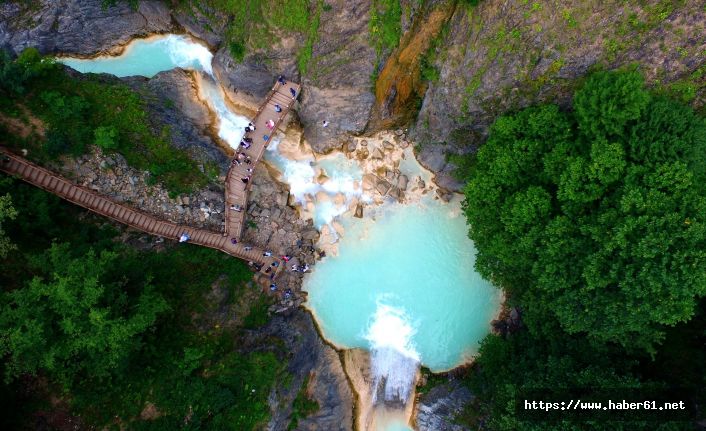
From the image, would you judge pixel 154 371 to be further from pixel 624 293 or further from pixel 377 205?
pixel 624 293

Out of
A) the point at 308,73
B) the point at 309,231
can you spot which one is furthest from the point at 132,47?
the point at 309,231

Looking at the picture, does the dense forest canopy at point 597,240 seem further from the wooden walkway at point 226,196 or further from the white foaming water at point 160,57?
the white foaming water at point 160,57

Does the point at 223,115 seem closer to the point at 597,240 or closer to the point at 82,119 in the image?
the point at 82,119

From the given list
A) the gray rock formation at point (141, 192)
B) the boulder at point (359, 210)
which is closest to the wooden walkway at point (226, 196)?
the gray rock formation at point (141, 192)

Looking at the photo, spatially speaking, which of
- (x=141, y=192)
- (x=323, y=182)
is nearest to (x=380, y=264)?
(x=323, y=182)

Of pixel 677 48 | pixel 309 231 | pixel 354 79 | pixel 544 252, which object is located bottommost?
pixel 544 252

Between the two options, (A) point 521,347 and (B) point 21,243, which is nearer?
(B) point 21,243

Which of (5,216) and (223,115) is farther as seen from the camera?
(223,115)

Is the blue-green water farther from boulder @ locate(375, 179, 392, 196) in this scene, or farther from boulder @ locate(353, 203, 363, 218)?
boulder @ locate(375, 179, 392, 196)
